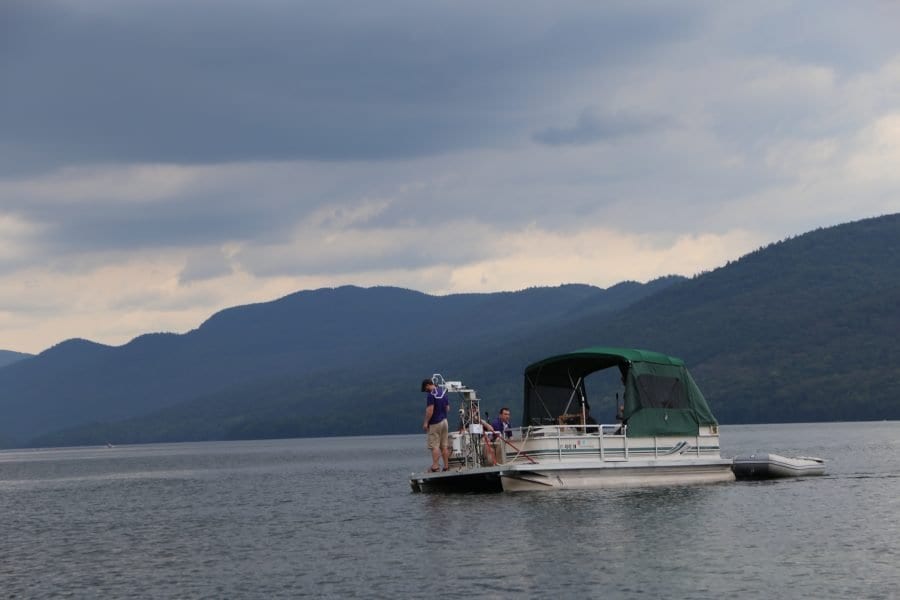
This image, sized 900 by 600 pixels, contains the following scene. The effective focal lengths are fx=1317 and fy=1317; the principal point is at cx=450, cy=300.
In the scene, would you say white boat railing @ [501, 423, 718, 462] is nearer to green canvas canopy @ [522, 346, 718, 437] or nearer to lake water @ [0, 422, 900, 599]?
green canvas canopy @ [522, 346, 718, 437]

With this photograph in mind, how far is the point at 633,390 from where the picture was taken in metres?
44.2

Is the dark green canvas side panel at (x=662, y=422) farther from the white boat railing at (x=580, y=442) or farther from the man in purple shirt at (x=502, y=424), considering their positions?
the man in purple shirt at (x=502, y=424)

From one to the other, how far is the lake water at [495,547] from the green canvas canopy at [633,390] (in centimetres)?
240

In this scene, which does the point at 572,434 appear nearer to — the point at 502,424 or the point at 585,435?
the point at 585,435

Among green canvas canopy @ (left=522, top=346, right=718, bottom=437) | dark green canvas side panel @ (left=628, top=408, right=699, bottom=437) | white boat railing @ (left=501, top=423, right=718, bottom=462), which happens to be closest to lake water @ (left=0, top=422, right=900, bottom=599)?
white boat railing @ (left=501, top=423, right=718, bottom=462)

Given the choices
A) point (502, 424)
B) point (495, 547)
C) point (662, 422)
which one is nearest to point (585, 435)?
point (502, 424)

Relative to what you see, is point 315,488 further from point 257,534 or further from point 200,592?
point 200,592

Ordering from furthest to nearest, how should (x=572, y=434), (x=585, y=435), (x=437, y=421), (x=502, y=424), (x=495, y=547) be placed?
1. (x=437, y=421)
2. (x=502, y=424)
3. (x=572, y=434)
4. (x=585, y=435)
5. (x=495, y=547)

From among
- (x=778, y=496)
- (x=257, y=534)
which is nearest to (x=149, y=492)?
(x=257, y=534)

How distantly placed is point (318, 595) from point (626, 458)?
19.0 metres

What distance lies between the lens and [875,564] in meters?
28.1

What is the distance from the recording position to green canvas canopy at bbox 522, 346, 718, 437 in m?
44.2

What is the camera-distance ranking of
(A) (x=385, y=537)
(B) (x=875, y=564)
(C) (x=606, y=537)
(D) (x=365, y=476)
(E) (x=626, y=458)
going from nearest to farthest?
(B) (x=875, y=564) → (C) (x=606, y=537) → (A) (x=385, y=537) → (E) (x=626, y=458) → (D) (x=365, y=476)

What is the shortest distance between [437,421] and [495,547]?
12638 millimetres
